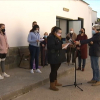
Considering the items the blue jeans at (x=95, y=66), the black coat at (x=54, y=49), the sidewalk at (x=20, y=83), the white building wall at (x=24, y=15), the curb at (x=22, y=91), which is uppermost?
the white building wall at (x=24, y=15)

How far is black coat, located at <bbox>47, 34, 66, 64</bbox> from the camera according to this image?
15.2ft

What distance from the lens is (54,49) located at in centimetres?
468

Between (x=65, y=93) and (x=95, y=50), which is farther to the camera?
(x=95, y=50)

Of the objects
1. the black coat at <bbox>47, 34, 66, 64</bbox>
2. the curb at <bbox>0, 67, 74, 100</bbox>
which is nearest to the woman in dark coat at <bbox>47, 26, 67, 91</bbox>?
the black coat at <bbox>47, 34, 66, 64</bbox>

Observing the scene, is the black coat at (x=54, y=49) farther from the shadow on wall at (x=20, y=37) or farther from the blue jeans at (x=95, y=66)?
the shadow on wall at (x=20, y=37)

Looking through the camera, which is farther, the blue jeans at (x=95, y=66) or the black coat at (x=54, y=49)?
the blue jeans at (x=95, y=66)

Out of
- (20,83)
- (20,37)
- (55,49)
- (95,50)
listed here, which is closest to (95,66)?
(95,50)

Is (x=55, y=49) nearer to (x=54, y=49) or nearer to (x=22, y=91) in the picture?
(x=54, y=49)

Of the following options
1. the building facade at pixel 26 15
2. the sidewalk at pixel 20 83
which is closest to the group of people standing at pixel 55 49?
the sidewalk at pixel 20 83

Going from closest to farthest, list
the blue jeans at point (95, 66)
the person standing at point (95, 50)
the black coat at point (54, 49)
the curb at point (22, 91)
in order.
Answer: the curb at point (22, 91)
the black coat at point (54, 49)
the person standing at point (95, 50)
the blue jeans at point (95, 66)

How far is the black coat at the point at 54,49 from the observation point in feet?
15.2

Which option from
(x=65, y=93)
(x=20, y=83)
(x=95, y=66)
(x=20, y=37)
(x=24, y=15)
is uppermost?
(x=24, y=15)

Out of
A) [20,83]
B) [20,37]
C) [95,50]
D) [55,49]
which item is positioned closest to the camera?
[55,49]

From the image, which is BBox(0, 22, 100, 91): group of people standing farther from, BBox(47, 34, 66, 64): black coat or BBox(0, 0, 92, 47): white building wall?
BBox(0, 0, 92, 47): white building wall
